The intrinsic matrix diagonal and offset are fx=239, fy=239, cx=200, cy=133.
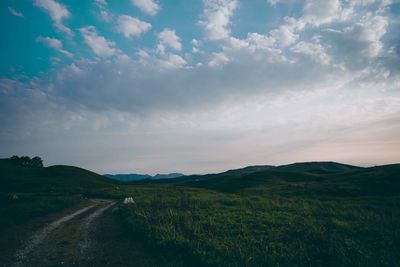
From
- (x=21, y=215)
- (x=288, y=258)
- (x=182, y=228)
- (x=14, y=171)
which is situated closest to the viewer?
(x=288, y=258)

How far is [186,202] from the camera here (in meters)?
25.3

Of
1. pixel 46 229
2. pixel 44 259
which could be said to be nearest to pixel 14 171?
pixel 46 229

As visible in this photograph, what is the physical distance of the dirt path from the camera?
10.9 metres

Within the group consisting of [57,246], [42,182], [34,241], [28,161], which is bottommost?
[57,246]

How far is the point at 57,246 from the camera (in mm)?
12836

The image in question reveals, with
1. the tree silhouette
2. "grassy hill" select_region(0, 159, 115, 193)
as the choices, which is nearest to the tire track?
"grassy hill" select_region(0, 159, 115, 193)

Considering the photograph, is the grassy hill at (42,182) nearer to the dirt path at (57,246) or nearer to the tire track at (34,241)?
the tire track at (34,241)

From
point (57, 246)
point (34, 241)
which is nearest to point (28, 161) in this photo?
point (34, 241)

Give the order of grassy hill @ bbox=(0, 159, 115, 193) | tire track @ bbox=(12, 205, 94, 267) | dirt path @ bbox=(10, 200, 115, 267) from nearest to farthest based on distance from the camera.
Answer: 1. dirt path @ bbox=(10, 200, 115, 267)
2. tire track @ bbox=(12, 205, 94, 267)
3. grassy hill @ bbox=(0, 159, 115, 193)

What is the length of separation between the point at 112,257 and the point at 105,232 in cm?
507

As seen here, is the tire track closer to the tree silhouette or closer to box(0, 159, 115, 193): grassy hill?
box(0, 159, 115, 193): grassy hill

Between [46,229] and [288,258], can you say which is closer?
[288,258]

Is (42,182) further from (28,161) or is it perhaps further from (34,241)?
(28,161)

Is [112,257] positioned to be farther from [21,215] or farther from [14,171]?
[14,171]
